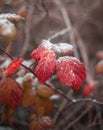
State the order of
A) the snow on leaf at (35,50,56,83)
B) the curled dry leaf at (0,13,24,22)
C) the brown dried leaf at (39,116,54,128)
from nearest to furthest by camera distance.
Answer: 1. the snow on leaf at (35,50,56,83)
2. the curled dry leaf at (0,13,24,22)
3. the brown dried leaf at (39,116,54,128)

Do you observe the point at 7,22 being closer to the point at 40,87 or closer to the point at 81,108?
the point at 40,87

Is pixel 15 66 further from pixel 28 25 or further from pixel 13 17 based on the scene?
pixel 28 25

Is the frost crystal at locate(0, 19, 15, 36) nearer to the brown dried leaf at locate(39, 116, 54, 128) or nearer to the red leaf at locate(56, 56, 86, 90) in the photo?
the red leaf at locate(56, 56, 86, 90)

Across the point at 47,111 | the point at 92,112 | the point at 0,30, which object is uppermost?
the point at 92,112

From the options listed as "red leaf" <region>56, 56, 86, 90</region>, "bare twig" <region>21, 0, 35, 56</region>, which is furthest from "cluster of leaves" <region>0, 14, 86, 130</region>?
"bare twig" <region>21, 0, 35, 56</region>

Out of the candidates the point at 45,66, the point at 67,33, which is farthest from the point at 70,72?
the point at 67,33

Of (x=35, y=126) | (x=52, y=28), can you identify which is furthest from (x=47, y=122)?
(x=52, y=28)

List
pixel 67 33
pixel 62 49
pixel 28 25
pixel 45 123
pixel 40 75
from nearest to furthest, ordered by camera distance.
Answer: pixel 40 75 < pixel 62 49 < pixel 45 123 < pixel 28 25 < pixel 67 33
